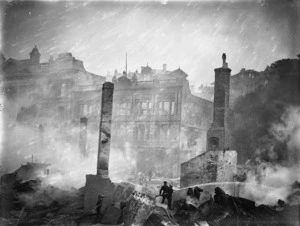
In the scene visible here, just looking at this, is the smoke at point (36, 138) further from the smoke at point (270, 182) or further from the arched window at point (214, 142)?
the smoke at point (270, 182)

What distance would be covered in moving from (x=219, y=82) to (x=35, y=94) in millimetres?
32185

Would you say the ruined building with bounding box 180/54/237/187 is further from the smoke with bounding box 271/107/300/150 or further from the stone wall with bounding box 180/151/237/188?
the smoke with bounding box 271/107/300/150

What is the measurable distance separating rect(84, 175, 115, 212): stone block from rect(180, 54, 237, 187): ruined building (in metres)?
4.64

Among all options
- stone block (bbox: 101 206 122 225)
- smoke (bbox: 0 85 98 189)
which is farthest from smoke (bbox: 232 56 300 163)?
stone block (bbox: 101 206 122 225)

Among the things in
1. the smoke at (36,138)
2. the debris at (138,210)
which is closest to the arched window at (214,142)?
the debris at (138,210)

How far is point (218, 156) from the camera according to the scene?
15.7 m

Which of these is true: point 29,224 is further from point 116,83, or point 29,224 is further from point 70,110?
point 70,110

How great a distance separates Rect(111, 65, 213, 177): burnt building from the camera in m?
32.3

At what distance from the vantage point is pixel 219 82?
19.0m

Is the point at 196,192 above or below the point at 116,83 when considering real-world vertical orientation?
below

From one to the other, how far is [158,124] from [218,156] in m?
18.0

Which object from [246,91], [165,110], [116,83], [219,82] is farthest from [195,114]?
[219,82]

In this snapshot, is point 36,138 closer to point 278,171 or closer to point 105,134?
point 105,134

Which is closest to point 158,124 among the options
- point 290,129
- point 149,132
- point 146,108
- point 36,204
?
point 149,132
